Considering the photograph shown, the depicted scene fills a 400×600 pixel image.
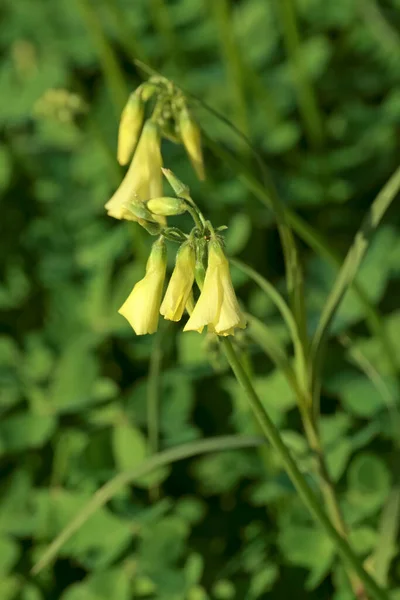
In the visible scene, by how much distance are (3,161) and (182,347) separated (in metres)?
0.81

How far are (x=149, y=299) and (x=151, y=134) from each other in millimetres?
263

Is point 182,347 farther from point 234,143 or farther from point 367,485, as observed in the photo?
point 234,143

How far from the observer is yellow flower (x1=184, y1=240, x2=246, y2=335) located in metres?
0.83

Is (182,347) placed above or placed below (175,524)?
above

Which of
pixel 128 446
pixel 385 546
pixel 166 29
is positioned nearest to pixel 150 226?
pixel 385 546

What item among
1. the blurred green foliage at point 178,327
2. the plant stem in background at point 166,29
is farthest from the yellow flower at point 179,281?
the plant stem in background at point 166,29

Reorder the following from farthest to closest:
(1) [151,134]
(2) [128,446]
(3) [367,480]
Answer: (2) [128,446]
(3) [367,480]
(1) [151,134]

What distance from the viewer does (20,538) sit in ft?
5.26

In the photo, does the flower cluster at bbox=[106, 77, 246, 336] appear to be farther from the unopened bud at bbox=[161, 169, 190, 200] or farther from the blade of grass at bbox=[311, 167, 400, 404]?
the blade of grass at bbox=[311, 167, 400, 404]

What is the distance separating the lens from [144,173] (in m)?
1.08

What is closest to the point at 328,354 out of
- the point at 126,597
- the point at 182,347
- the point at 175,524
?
the point at 182,347

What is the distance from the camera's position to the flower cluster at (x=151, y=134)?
3.41ft

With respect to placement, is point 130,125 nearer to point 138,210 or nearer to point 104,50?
point 138,210

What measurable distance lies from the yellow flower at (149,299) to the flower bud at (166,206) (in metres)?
0.03
